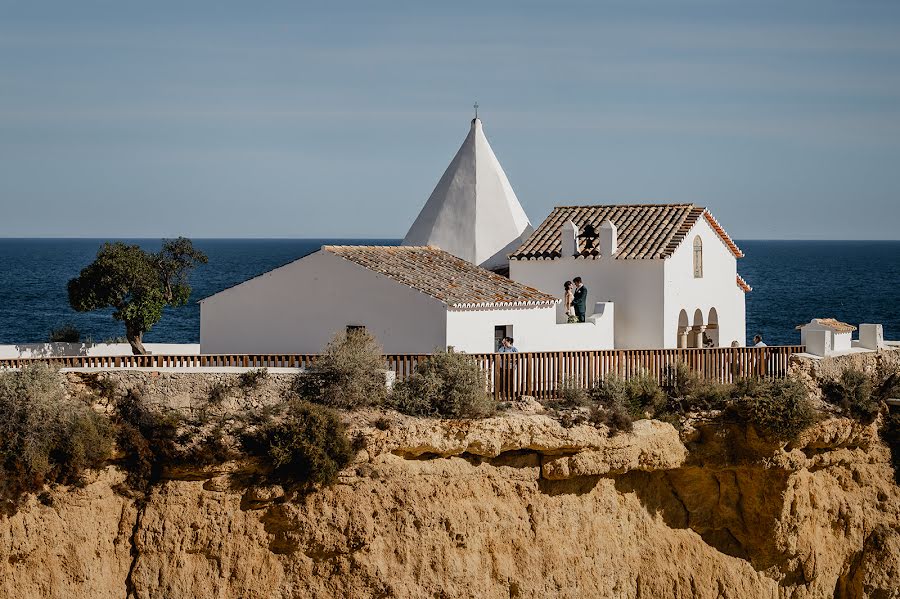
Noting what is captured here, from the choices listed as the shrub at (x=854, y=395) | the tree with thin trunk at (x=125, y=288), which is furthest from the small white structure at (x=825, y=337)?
the tree with thin trunk at (x=125, y=288)

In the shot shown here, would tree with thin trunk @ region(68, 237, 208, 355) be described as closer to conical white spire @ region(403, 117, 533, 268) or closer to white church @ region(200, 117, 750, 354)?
white church @ region(200, 117, 750, 354)

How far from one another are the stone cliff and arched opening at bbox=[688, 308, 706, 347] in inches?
227

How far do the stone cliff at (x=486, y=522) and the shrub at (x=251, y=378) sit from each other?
929 mm

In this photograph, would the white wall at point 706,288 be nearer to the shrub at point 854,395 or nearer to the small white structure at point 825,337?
the small white structure at point 825,337

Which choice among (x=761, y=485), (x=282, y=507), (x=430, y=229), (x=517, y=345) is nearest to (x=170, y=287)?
(x=430, y=229)

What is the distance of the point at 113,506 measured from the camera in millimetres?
22344

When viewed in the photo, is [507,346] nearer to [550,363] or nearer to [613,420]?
[550,363]

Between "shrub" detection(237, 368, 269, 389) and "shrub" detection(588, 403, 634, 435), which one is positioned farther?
"shrub" detection(588, 403, 634, 435)

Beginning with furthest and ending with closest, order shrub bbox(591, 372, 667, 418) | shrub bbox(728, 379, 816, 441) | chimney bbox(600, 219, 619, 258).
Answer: chimney bbox(600, 219, 619, 258) < shrub bbox(728, 379, 816, 441) < shrub bbox(591, 372, 667, 418)

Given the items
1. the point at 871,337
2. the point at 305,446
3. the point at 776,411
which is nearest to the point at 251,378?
the point at 305,446

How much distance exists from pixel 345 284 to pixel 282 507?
5.87 meters

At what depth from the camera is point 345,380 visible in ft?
77.3

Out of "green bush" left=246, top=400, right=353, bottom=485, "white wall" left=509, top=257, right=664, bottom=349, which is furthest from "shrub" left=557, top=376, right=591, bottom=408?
"white wall" left=509, top=257, right=664, bottom=349

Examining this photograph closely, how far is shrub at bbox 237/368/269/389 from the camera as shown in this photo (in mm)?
23422
